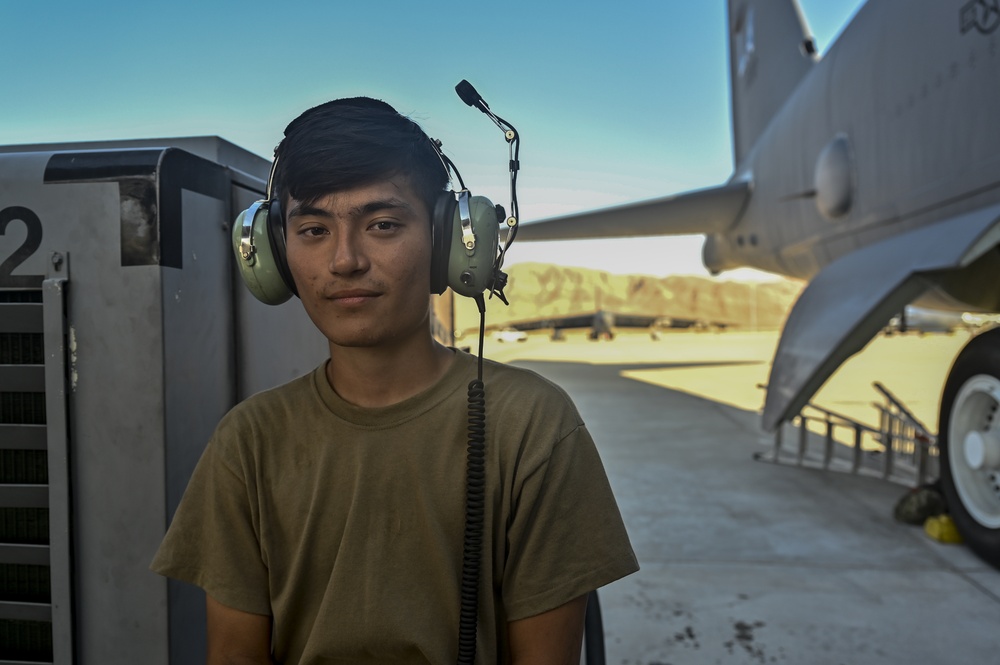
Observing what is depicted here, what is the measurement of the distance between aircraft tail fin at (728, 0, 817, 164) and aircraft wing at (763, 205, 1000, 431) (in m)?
5.76

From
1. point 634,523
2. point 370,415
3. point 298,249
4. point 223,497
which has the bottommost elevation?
point 634,523

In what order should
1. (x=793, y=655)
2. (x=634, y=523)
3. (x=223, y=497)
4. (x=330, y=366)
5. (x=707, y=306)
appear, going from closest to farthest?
1. (x=223, y=497)
2. (x=330, y=366)
3. (x=793, y=655)
4. (x=634, y=523)
5. (x=707, y=306)

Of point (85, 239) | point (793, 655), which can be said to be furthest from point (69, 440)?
point (793, 655)

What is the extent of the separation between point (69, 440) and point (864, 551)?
14.3 ft

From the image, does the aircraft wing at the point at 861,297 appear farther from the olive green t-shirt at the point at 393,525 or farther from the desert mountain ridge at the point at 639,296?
the desert mountain ridge at the point at 639,296

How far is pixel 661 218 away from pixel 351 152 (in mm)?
10148

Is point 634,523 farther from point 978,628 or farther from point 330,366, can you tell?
point 330,366

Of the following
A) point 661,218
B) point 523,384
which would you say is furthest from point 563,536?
point 661,218

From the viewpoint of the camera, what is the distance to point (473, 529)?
4.05ft

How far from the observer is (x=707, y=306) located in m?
74.9

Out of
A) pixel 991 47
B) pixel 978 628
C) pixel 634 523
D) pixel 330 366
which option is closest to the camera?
pixel 330 366

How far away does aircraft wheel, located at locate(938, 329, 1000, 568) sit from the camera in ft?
13.1

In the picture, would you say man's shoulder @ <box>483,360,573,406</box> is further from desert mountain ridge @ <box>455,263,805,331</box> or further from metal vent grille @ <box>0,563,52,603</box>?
desert mountain ridge @ <box>455,263,805,331</box>

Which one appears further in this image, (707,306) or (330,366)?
(707,306)
